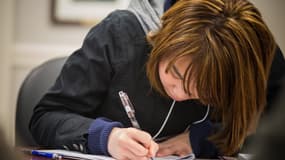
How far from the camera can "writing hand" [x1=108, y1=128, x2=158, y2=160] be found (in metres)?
0.78

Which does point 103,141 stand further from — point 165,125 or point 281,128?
point 281,128

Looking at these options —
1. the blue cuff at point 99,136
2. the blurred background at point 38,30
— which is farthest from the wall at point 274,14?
the blue cuff at point 99,136

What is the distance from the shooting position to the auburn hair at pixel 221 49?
74cm

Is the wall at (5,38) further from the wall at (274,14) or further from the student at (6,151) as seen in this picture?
the student at (6,151)

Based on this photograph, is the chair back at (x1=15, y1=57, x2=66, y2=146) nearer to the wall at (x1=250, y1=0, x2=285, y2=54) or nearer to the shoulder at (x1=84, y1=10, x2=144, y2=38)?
the shoulder at (x1=84, y1=10, x2=144, y2=38)

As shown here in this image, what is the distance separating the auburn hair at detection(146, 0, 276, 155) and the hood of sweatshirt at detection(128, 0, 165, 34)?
138 millimetres

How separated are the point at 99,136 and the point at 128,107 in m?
0.15

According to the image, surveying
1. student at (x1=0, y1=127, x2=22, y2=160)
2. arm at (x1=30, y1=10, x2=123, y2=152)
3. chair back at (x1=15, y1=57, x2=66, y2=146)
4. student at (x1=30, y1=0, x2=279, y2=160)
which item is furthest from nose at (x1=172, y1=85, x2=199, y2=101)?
student at (x1=0, y1=127, x2=22, y2=160)

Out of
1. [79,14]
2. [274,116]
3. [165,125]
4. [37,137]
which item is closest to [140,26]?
[165,125]

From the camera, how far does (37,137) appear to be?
1021 mm

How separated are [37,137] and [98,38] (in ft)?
0.94

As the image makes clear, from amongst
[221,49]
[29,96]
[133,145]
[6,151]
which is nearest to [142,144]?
[133,145]

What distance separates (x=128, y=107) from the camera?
97 cm

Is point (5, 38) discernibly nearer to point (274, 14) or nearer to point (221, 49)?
point (274, 14)
